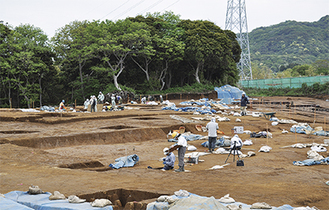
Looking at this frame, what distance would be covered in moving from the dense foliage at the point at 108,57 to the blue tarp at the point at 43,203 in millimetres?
32895

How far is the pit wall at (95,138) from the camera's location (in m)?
14.1

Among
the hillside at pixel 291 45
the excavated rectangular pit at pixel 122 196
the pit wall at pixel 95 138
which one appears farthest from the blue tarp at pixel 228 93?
the hillside at pixel 291 45

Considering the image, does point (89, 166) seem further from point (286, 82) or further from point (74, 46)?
point (286, 82)

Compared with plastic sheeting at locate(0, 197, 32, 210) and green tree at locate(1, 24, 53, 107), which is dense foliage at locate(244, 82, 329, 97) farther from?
plastic sheeting at locate(0, 197, 32, 210)

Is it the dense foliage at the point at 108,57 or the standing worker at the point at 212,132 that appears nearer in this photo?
the standing worker at the point at 212,132

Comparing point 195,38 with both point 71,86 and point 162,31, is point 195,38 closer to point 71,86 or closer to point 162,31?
point 162,31

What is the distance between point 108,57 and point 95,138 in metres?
25.6

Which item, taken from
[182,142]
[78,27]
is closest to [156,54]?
[78,27]

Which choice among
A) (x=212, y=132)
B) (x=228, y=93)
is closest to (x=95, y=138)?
(x=212, y=132)

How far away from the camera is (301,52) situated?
12850 cm

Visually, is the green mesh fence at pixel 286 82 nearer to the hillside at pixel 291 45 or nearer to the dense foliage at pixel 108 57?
the dense foliage at pixel 108 57

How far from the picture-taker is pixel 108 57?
4006 cm

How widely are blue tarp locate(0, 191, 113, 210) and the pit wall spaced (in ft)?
28.3

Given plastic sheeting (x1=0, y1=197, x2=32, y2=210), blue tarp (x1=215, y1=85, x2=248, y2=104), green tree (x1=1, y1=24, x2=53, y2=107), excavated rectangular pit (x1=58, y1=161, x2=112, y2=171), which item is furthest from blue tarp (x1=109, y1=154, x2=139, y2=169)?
green tree (x1=1, y1=24, x2=53, y2=107)
